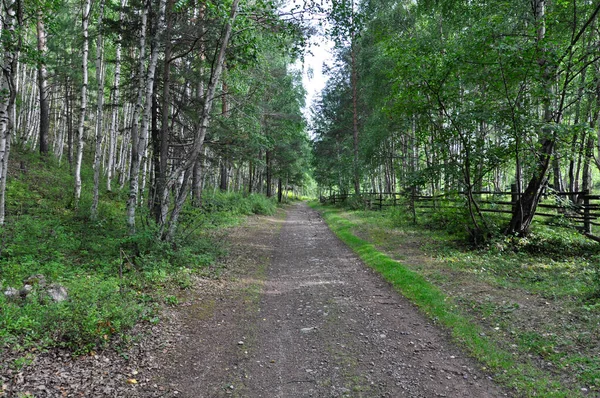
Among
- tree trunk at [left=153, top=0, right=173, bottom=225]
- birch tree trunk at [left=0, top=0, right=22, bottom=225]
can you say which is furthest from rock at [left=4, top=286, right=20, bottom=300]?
tree trunk at [left=153, top=0, right=173, bottom=225]

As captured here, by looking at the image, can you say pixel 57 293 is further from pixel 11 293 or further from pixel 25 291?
pixel 11 293

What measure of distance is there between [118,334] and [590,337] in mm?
6182

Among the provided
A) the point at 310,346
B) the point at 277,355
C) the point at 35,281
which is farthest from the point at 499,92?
the point at 35,281

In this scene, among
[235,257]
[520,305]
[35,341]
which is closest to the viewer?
[35,341]

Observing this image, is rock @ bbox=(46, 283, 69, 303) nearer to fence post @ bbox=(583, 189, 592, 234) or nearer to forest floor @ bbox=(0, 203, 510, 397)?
forest floor @ bbox=(0, 203, 510, 397)

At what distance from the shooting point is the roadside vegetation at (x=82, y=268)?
390cm

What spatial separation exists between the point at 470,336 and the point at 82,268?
22.8ft

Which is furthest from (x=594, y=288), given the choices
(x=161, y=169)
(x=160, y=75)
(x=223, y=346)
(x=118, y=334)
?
(x=160, y=75)

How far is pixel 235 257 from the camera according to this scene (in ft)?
30.4

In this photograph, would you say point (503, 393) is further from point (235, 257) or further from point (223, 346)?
point (235, 257)

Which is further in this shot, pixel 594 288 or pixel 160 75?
pixel 160 75

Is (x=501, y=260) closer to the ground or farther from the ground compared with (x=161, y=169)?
closer to the ground

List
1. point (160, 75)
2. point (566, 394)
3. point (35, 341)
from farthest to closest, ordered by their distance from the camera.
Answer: point (160, 75) → point (35, 341) → point (566, 394)

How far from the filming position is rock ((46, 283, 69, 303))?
15.0 ft
